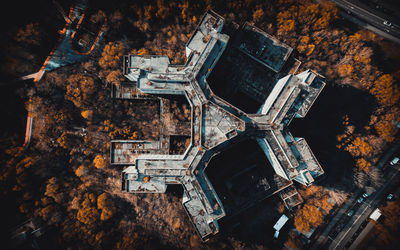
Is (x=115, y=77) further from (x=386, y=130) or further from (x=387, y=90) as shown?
(x=386, y=130)

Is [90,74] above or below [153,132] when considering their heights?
above

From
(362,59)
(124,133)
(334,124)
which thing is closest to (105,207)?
(124,133)

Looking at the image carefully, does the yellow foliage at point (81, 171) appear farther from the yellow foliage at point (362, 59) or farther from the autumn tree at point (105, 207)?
the yellow foliage at point (362, 59)

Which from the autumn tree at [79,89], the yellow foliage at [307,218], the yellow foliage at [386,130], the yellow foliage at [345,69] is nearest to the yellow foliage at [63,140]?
the autumn tree at [79,89]

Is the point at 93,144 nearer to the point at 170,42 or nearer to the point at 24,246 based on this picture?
the point at 24,246

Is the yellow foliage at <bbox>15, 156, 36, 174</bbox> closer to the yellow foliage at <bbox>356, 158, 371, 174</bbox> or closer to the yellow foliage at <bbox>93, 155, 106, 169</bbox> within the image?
the yellow foliage at <bbox>93, 155, 106, 169</bbox>

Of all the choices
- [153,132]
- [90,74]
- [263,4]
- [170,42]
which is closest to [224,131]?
[153,132]
